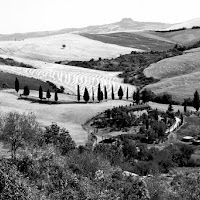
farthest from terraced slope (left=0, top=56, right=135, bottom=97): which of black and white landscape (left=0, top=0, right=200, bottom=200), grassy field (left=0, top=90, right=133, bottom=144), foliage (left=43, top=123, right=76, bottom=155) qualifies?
foliage (left=43, top=123, right=76, bottom=155)

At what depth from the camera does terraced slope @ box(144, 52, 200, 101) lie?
135 meters

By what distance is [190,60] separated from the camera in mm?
176750

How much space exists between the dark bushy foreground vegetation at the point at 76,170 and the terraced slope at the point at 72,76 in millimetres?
78690

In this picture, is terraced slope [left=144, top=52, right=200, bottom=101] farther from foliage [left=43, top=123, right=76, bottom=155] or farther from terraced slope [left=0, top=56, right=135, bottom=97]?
foliage [left=43, top=123, right=76, bottom=155]

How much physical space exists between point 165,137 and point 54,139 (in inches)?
993

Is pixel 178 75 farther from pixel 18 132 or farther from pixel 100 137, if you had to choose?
pixel 18 132

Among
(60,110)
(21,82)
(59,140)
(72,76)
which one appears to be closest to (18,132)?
(59,140)

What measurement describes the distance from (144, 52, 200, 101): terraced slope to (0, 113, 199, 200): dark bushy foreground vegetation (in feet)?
225

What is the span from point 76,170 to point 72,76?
129318 millimetres

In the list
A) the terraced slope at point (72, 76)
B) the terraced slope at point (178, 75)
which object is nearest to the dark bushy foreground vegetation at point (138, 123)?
the terraced slope at point (178, 75)

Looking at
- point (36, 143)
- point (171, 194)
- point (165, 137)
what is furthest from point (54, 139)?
point (171, 194)

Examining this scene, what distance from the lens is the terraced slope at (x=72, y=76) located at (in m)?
152

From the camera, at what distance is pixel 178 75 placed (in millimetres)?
164375

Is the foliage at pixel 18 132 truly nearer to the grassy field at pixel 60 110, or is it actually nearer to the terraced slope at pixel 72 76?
the grassy field at pixel 60 110
